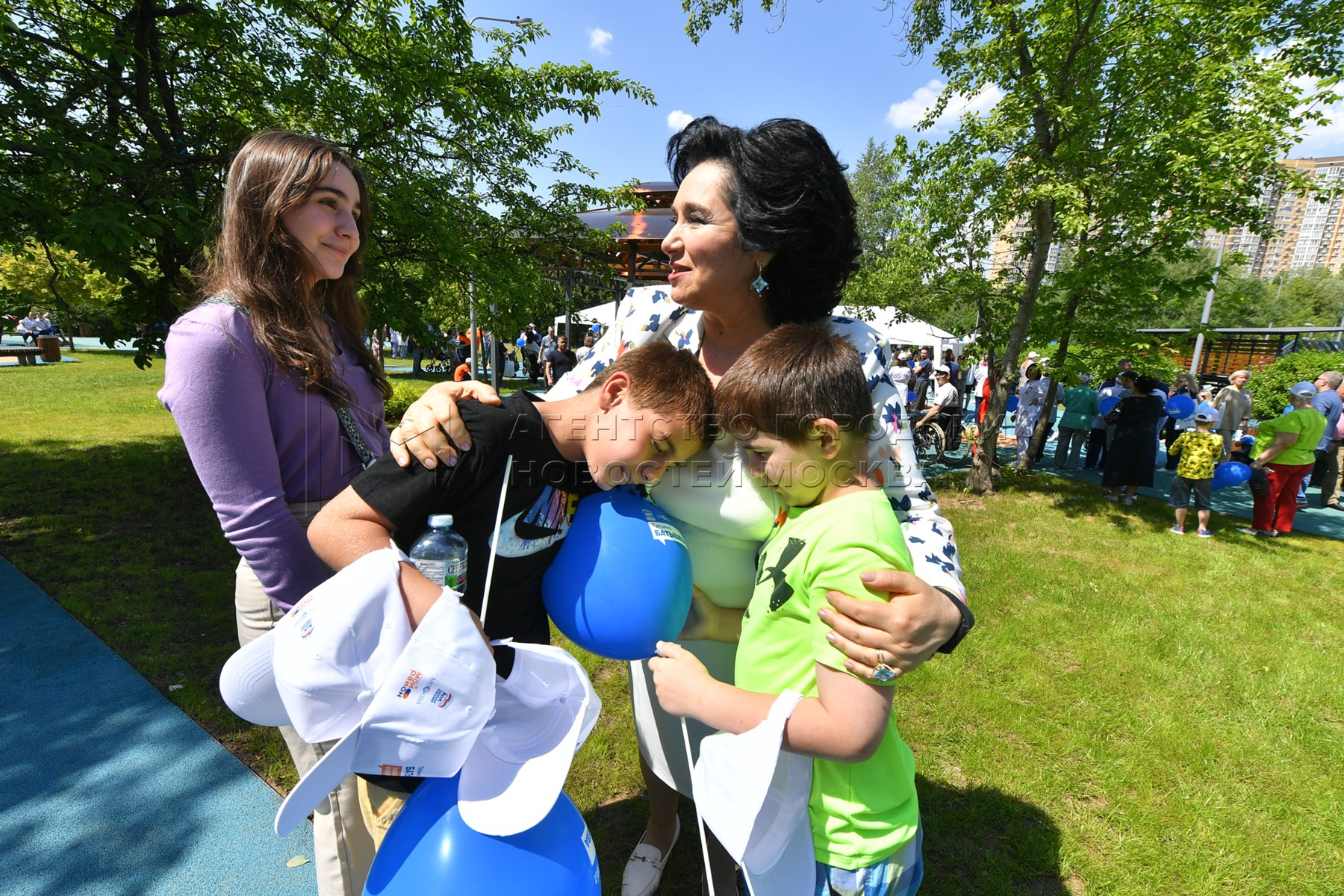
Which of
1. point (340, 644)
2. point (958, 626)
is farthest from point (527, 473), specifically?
point (958, 626)

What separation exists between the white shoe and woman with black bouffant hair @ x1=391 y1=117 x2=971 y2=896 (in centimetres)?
47

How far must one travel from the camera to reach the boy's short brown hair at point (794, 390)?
1.38 metres

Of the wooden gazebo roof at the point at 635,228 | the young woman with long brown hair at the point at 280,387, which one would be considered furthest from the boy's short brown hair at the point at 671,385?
the wooden gazebo roof at the point at 635,228

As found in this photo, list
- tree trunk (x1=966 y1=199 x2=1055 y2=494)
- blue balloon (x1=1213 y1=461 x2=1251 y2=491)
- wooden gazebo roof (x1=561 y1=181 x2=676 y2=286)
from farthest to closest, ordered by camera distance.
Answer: blue balloon (x1=1213 y1=461 x2=1251 y2=491) < tree trunk (x1=966 y1=199 x2=1055 y2=494) < wooden gazebo roof (x1=561 y1=181 x2=676 y2=286)

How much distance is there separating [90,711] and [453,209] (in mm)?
4566

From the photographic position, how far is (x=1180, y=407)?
1211cm

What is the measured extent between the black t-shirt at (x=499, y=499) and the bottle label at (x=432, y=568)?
8cm

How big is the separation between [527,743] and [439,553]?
429 millimetres

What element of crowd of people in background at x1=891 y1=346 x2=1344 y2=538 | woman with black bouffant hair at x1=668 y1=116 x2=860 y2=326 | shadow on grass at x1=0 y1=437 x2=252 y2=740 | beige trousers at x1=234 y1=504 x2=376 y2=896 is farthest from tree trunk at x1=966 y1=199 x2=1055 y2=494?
shadow on grass at x1=0 y1=437 x2=252 y2=740

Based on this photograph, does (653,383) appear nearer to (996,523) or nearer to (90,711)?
(90,711)

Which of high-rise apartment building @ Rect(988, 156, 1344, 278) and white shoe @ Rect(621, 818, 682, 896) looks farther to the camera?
high-rise apartment building @ Rect(988, 156, 1344, 278)

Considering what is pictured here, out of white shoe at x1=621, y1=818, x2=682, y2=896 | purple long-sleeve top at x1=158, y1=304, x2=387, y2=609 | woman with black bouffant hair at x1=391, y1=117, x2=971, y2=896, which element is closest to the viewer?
purple long-sleeve top at x1=158, y1=304, x2=387, y2=609

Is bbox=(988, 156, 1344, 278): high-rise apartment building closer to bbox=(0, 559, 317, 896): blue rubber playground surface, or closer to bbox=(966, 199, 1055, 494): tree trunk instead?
bbox=(966, 199, 1055, 494): tree trunk

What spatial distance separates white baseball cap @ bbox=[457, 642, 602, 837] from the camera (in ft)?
3.78
